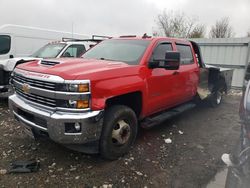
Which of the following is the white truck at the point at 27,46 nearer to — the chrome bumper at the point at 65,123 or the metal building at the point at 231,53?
the chrome bumper at the point at 65,123

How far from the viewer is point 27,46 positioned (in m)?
10.4

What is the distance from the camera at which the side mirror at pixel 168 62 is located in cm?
389

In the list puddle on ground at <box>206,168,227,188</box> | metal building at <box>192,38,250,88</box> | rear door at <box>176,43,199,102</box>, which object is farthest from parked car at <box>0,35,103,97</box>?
metal building at <box>192,38,250,88</box>

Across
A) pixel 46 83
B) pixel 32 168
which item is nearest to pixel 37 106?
pixel 46 83

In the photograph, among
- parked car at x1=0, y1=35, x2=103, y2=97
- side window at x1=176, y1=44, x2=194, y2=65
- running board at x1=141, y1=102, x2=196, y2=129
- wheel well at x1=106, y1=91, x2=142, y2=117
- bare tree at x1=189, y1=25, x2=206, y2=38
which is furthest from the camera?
bare tree at x1=189, y1=25, x2=206, y2=38

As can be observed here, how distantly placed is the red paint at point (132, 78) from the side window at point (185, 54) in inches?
5.0

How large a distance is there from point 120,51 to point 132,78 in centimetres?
100

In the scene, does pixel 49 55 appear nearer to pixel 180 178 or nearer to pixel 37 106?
pixel 37 106

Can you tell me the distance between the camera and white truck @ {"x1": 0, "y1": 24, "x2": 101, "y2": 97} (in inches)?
264

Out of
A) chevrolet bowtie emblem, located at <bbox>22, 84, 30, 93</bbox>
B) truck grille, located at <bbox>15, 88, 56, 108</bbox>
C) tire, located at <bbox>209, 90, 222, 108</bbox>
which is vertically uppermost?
chevrolet bowtie emblem, located at <bbox>22, 84, 30, 93</bbox>

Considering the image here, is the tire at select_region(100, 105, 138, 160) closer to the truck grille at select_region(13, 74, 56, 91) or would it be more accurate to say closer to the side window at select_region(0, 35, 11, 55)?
the truck grille at select_region(13, 74, 56, 91)

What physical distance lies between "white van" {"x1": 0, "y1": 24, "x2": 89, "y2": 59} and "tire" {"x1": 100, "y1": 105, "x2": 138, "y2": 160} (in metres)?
7.66

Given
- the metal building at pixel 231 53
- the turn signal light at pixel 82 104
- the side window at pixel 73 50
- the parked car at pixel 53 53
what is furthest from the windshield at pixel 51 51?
the metal building at pixel 231 53

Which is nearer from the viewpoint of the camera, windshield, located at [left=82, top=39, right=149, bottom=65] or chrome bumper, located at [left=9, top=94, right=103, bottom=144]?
chrome bumper, located at [left=9, top=94, right=103, bottom=144]
